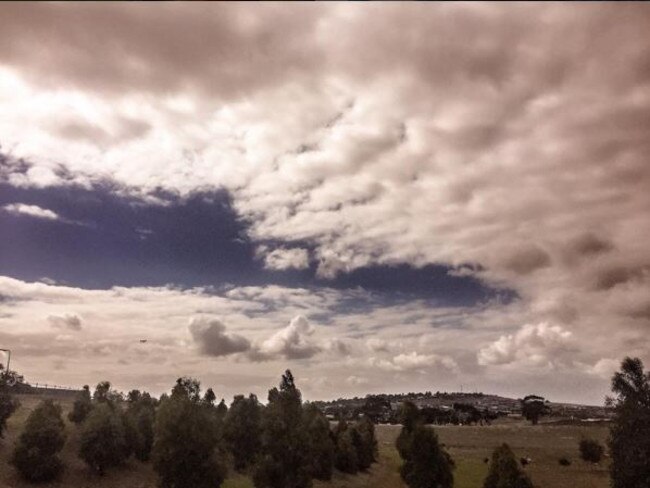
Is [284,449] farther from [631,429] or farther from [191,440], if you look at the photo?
[631,429]

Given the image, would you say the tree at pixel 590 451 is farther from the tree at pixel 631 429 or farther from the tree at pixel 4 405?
the tree at pixel 4 405

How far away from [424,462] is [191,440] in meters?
25.5

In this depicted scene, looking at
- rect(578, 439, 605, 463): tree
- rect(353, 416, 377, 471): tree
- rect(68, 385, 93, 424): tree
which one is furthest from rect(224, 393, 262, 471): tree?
rect(578, 439, 605, 463): tree

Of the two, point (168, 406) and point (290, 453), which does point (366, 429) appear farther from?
point (168, 406)

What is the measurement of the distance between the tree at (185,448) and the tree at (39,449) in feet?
57.1

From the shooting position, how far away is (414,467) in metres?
61.5

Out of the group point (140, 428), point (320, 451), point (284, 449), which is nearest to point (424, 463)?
point (284, 449)

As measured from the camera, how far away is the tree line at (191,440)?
178ft

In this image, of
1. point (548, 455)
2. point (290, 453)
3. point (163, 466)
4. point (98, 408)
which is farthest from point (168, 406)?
point (548, 455)

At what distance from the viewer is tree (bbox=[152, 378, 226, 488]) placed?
2104 inches

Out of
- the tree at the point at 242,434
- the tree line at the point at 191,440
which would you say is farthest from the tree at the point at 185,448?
the tree at the point at 242,434

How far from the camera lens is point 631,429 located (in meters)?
51.6

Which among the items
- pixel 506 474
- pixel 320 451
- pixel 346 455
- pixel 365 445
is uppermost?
pixel 506 474

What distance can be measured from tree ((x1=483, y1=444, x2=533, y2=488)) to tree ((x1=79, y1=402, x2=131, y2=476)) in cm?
4583
